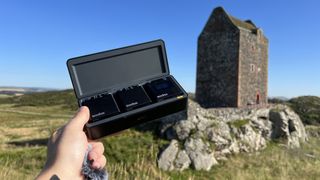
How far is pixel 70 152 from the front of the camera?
1723 millimetres

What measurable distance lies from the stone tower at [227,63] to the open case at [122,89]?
898 inches

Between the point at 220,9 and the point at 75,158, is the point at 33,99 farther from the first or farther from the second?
the point at 75,158

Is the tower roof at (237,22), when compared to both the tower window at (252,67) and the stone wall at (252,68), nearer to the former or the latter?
the stone wall at (252,68)

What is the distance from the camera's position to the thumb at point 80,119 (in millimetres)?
1822

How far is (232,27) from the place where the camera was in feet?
82.6

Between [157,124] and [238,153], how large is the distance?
536 cm

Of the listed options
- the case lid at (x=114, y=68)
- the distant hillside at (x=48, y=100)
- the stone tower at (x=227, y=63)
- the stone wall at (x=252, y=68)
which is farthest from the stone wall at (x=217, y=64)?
the distant hillside at (x=48, y=100)

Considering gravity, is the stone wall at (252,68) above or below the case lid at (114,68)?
below

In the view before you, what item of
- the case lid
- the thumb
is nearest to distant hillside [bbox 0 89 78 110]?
the case lid

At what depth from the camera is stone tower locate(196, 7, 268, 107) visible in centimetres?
2472

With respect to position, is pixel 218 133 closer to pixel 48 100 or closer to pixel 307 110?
pixel 307 110

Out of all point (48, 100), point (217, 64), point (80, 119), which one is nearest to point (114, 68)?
point (80, 119)

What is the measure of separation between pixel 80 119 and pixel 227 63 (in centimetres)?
2398

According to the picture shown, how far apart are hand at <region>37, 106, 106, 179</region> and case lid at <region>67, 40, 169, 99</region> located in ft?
0.91
